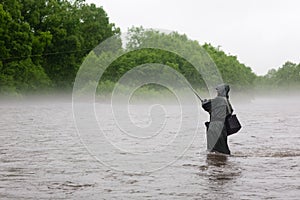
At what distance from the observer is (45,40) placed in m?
67.2

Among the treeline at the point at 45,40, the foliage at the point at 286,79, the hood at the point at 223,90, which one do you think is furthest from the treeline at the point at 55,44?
the foliage at the point at 286,79

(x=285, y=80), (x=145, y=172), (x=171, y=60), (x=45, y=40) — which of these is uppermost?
(x=45, y=40)

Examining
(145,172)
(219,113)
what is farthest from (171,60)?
(145,172)

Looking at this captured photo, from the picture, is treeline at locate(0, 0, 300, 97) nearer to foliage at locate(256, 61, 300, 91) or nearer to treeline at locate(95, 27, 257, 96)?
treeline at locate(95, 27, 257, 96)

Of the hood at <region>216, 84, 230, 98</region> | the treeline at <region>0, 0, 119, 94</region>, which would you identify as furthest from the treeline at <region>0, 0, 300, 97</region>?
the hood at <region>216, 84, 230, 98</region>

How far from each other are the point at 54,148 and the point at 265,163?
6.85 metres

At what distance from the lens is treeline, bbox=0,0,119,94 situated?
60.4m

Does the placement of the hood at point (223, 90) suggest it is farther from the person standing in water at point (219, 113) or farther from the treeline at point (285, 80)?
the treeline at point (285, 80)

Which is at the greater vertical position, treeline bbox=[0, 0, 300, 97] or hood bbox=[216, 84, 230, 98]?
treeline bbox=[0, 0, 300, 97]

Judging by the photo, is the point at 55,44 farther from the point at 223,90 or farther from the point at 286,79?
the point at 286,79

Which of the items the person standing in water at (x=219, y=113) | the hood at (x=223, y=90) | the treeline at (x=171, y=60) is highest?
the treeline at (x=171, y=60)

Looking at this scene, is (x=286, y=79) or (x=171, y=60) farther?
(x=286, y=79)

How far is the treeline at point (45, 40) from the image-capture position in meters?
60.4

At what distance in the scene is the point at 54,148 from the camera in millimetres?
17453
